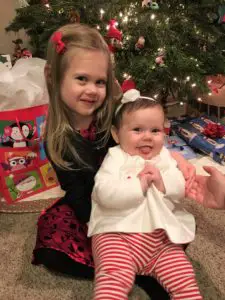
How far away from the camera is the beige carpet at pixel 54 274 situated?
0.93 metres

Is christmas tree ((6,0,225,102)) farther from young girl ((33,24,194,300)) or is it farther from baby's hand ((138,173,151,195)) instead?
baby's hand ((138,173,151,195))

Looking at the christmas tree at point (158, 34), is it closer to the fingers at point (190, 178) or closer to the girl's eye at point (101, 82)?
the girl's eye at point (101, 82)

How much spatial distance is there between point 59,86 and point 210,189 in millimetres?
563

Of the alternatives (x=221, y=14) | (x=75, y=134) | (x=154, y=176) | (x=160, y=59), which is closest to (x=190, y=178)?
(x=154, y=176)

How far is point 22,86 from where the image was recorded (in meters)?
1.27

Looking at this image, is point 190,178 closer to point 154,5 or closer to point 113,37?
point 113,37

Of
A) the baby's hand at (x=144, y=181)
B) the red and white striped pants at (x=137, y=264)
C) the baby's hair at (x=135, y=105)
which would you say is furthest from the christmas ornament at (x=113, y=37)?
the red and white striped pants at (x=137, y=264)

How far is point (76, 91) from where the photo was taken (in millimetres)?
926

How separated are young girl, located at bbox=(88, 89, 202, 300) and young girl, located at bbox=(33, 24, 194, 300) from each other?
0.12m

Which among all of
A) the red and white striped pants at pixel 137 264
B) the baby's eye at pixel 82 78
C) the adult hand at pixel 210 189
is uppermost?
the baby's eye at pixel 82 78

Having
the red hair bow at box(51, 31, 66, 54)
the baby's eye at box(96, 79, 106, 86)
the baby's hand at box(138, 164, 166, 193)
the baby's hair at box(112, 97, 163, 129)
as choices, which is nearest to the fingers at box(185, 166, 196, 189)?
the baby's hand at box(138, 164, 166, 193)

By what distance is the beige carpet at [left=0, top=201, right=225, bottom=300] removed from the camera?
0.93 m

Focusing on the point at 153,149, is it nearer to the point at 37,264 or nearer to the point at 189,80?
the point at 37,264

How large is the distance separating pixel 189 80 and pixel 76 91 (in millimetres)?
812
